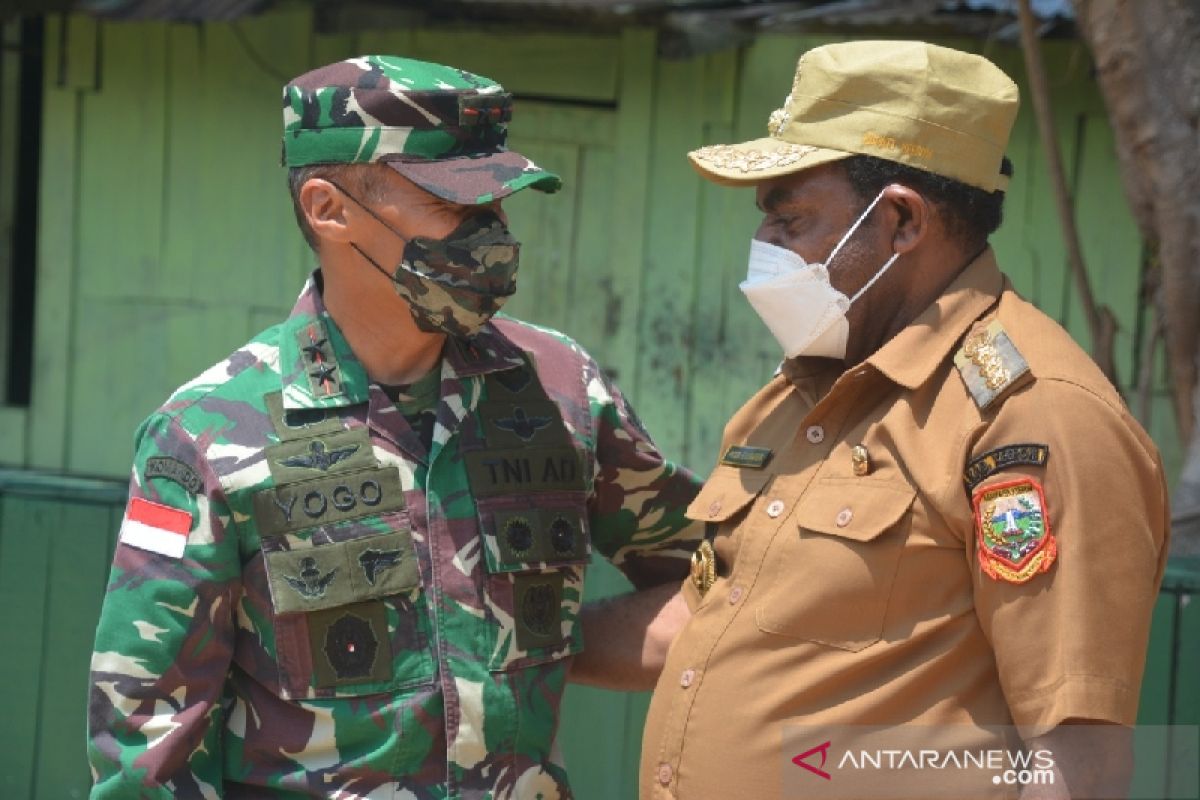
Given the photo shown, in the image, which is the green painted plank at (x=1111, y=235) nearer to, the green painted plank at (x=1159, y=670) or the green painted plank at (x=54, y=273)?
the green painted plank at (x=1159, y=670)

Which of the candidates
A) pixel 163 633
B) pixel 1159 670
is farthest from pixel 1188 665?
pixel 163 633

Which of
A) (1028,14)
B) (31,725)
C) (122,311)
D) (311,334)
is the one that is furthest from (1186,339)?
(122,311)

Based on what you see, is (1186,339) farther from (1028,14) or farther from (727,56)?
(727,56)

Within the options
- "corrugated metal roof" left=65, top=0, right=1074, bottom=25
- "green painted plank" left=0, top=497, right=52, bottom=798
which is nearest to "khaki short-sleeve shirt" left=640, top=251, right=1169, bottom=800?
"green painted plank" left=0, top=497, right=52, bottom=798

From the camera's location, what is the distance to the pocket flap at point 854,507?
234 cm

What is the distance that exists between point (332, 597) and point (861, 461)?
81 cm

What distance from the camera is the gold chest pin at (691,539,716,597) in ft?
8.77

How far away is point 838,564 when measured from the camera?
239 centimetres

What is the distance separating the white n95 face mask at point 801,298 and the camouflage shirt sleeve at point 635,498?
1.39 feet

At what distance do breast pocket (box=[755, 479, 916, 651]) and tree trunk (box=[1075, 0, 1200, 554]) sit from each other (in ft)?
7.15

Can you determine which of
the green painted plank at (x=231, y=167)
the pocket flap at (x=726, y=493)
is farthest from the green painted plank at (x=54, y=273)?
the pocket flap at (x=726, y=493)

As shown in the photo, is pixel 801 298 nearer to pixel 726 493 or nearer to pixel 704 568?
pixel 726 493

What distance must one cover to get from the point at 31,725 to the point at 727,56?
134 inches

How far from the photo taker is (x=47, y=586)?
471 cm
